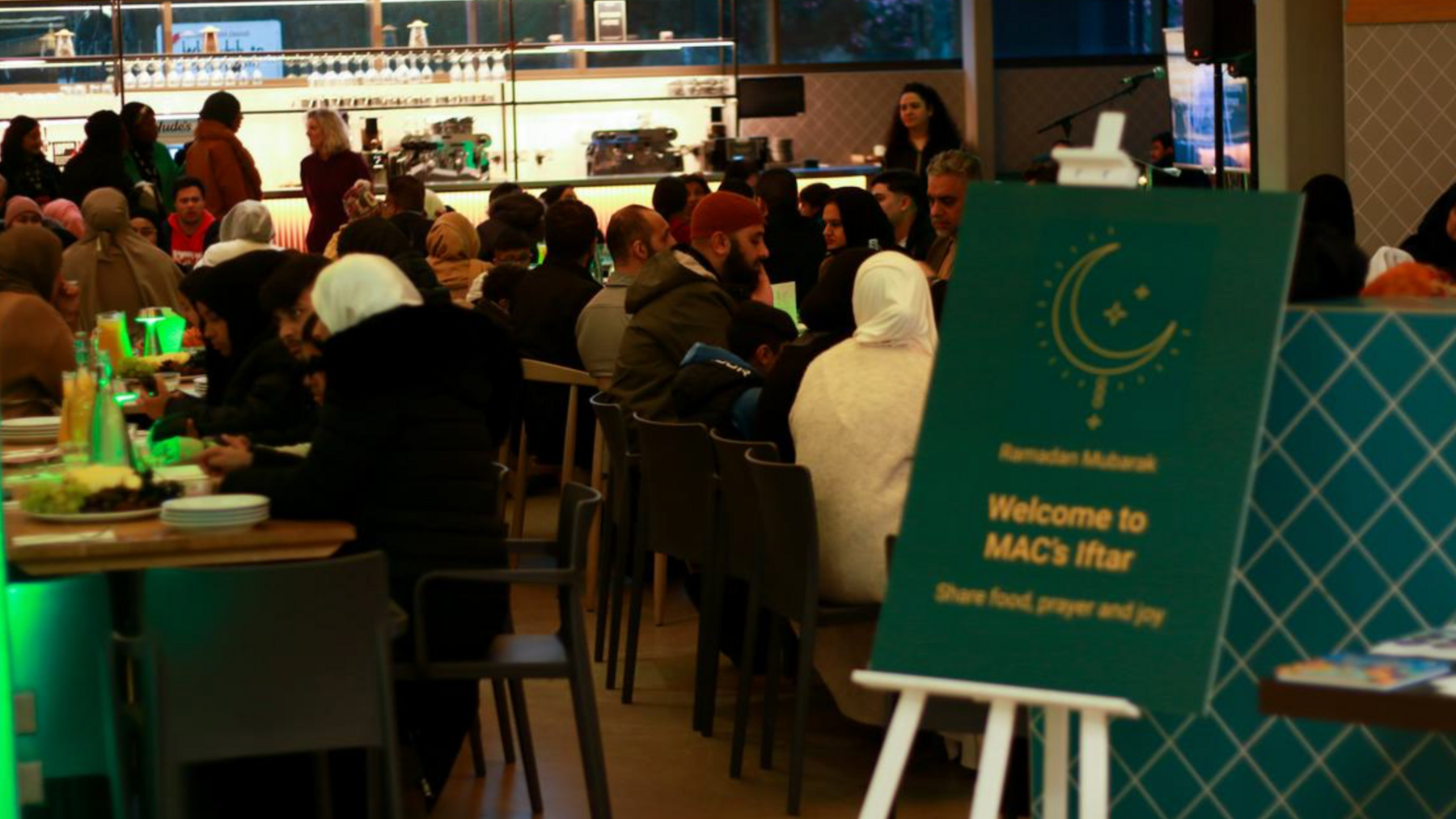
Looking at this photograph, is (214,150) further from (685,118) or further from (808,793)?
(808,793)

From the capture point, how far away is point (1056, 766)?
9.87 feet

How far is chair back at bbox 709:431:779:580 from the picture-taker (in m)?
5.04

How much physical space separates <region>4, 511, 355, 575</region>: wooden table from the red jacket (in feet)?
22.2

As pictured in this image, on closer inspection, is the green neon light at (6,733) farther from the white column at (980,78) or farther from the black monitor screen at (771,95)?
the white column at (980,78)

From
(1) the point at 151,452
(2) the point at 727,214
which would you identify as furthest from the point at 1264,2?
(1) the point at 151,452

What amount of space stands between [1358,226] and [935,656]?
5953 millimetres

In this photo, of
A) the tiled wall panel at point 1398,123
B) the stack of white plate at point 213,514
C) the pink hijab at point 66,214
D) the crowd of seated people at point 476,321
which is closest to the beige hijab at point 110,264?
the crowd of seated people at point 476,321

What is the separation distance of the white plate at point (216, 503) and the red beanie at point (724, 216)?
10.6 feet

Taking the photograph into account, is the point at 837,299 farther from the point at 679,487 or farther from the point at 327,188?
the point at 327,188

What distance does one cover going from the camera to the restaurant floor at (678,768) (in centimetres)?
493

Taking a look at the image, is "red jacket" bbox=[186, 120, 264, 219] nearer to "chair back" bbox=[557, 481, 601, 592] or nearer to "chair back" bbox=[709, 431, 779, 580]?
"chair back" bbox=[709, 431, 779, 580]

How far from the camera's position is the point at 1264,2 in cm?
875

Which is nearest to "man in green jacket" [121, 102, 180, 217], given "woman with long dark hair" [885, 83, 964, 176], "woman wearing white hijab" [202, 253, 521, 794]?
"woman with long dark hair" [885, 83, 964, 176]

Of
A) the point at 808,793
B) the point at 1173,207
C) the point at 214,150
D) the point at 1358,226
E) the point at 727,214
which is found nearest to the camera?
the point at 1173,207
